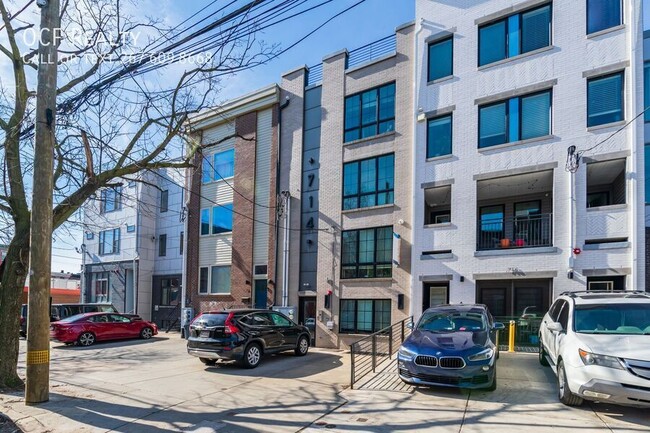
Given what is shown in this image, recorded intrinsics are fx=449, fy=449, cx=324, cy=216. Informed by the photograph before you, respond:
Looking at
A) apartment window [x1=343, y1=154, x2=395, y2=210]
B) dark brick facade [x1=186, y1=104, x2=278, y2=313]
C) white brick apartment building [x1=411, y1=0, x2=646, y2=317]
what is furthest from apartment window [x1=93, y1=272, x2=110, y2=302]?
white brick apartment building [x1=411, y1=0, x2=646, y2=317]

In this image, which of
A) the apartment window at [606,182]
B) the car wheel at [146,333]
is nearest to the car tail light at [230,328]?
the car wheel at [146,333]

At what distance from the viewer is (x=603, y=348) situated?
6.44 metres

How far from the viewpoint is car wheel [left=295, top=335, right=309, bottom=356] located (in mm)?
13320

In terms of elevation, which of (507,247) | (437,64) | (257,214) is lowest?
(507,247)

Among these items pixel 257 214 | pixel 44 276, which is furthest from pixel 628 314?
pixel 257 214

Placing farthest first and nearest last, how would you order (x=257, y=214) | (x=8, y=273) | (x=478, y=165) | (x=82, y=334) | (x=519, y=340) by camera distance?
(x=257, y=214), (x=82, y=334), (x=478, y=165), (x=519, y=340), (x=8, y=273)

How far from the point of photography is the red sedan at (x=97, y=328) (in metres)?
16.8

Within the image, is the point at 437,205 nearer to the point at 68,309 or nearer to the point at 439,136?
the point at 439,136

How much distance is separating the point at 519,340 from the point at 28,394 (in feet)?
39.0

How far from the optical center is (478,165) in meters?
14.0

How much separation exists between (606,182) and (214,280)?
16.0 m

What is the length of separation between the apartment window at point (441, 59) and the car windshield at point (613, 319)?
9850 millimetres

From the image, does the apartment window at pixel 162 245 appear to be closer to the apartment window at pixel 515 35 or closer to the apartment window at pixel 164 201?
the apartment window at pixel 164 201

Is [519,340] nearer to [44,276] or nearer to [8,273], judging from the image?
[44,276]
